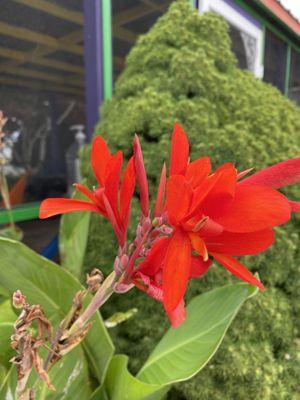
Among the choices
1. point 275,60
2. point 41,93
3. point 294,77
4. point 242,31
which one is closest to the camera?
point 41,93

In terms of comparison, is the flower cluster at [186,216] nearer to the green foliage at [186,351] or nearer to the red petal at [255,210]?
the red petal at [255,210]

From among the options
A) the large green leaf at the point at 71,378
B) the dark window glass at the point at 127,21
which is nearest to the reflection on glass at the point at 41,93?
the dark window glass at the point at 127,21

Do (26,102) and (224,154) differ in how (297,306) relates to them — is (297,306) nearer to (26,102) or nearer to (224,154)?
(224,154)

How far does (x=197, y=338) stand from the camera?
0.73 meters

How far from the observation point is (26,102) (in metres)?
1.84

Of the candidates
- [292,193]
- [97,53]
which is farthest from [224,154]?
[97,53]

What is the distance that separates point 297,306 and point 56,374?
2.19 feet

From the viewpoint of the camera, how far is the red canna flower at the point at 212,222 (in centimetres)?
27

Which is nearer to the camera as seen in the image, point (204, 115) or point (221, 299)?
point (221, 299)

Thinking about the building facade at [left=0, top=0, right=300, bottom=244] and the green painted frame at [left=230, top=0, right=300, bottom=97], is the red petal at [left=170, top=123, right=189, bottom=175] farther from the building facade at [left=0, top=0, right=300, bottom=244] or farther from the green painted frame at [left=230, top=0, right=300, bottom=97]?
the green painted frame at [left=230, top=0, right=300, bottom=97]

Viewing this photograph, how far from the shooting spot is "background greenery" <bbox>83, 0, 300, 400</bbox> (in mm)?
896

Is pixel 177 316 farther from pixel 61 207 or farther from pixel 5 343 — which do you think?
pixel 5 343

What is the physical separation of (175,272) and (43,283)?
54 centimetres

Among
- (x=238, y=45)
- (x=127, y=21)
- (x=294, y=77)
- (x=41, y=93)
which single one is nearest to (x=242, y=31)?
(x=238, y=45)
